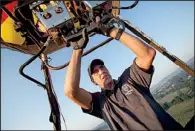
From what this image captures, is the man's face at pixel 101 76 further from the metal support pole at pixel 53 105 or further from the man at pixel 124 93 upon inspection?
the metal support pole at pixel 53 105

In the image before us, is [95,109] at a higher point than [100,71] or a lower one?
lower

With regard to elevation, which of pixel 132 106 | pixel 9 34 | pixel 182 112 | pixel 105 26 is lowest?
pixel 182 112

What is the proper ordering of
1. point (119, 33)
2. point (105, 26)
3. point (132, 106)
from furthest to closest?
point (132, 106)
point (119, 33)
point (105, 26)

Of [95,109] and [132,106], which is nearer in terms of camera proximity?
[132,106]

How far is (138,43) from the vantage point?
309 cm

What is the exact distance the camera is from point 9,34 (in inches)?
150

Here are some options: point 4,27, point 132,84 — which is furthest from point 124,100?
point 4,27

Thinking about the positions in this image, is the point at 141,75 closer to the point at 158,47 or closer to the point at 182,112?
the point at 158,47

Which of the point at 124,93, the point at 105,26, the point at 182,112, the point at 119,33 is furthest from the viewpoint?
the point at 182,112

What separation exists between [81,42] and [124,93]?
2.59 feet

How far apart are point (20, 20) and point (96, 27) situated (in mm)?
1034

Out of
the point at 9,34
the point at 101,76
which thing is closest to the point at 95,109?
the point at 101,76

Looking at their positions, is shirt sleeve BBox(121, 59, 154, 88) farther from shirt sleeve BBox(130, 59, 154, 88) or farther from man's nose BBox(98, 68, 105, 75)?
man's nose BBox(98, 68, 105, 75)

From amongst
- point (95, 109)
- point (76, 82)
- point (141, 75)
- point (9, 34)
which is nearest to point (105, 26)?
point (76, 82)
